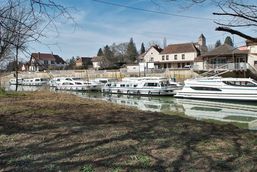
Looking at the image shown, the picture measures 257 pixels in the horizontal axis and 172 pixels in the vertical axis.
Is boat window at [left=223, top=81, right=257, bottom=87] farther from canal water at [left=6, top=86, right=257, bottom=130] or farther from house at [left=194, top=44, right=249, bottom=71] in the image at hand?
house at [left=194, top=44, right=249, bottom=71]

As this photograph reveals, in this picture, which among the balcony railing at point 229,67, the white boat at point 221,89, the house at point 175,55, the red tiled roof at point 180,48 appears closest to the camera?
the white boat at point 221,89

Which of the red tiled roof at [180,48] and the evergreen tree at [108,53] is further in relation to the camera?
the evergreen tree at [108,53]

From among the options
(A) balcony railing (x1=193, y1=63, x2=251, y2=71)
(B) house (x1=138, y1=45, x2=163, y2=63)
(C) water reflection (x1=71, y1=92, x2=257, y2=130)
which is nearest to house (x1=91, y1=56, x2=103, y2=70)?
(B) house (x1=138, y1=45, x2=163, y2=63)

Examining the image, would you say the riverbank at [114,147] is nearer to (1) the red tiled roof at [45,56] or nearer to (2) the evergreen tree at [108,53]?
(1) the red tiled roof at [45,56]

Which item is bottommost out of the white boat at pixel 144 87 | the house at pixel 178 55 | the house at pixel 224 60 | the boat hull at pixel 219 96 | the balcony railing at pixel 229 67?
the boat hull at pixel 219 96

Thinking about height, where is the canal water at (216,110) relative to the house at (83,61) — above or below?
below

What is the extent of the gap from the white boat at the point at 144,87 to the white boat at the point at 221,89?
2131 mm

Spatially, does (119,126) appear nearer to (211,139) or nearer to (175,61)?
(211,139)

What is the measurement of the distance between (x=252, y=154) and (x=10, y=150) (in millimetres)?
4188

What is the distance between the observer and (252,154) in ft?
18.5

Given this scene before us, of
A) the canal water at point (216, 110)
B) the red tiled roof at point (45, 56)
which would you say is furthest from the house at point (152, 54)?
the canal water at point (216, 110)

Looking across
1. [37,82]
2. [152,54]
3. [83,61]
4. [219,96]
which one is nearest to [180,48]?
[152,54]

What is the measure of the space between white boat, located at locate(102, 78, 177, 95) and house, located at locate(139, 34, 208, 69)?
107 feet

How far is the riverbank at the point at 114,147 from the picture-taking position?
185 inches
